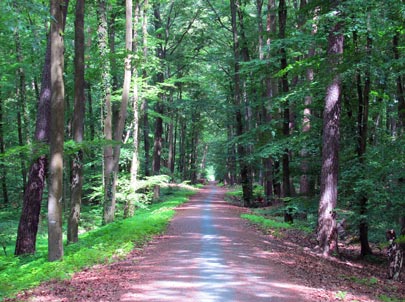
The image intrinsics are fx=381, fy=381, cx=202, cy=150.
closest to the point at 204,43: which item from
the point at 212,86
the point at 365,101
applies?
the point at 212,86

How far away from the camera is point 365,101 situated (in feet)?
42.9

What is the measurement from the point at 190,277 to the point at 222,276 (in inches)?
24.5

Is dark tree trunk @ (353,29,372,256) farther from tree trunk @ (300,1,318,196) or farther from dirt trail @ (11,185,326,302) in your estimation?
dirt trail @ (11,185,326,302)

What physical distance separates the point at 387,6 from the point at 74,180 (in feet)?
33.3

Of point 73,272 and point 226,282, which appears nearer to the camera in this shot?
point 226,282

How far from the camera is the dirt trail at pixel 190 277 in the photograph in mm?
6270

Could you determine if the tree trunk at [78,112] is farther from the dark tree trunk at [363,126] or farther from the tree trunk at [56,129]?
the dark tree trunk at [363,126]

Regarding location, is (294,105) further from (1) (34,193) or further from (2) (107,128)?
(1) (34,193)

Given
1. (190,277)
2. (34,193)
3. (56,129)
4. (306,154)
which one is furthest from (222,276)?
(306,154)

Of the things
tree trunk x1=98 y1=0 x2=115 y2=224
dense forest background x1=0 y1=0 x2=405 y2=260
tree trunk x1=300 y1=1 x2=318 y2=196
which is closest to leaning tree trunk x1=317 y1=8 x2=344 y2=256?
dense forest background x1=0 y1=0 x2=405 y2=260

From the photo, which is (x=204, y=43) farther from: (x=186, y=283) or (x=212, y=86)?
(x=186, y=283)

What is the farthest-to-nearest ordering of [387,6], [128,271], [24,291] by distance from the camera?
[387,6]
[128,271]
[24,291]

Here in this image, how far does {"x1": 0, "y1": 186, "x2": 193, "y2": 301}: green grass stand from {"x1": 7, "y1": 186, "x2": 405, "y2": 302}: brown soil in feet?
1.49

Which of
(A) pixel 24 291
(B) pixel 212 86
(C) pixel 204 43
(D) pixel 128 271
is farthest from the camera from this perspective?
(B) pixel 212 86
